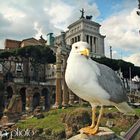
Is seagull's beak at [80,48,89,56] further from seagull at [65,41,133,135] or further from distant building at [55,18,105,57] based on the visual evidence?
distant building at [55,18,105,57]

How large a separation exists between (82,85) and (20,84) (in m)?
53.1

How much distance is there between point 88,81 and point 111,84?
57cm

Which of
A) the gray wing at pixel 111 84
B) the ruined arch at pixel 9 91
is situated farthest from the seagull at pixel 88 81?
the ruined arch at pixel 9 91

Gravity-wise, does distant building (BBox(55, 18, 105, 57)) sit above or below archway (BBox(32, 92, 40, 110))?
above

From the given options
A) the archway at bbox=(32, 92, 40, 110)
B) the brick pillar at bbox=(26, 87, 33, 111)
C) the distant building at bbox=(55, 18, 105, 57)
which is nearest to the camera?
the brick pillar at bbox=(26, 87, 33, 111)

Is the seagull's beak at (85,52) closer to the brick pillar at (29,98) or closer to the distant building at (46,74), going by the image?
the distant building at (46,74)

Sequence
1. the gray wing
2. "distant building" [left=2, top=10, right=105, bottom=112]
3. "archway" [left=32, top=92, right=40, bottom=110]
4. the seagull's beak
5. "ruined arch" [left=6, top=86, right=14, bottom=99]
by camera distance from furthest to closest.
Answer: "archway" [left=32, top=92, right=40, bottom=110] < "ruined arch" [left=6, top=86, right=14, bottom=99] < "distant building" [left=2, top=10, right=105, bottom=112] < the gray wing < the seagull's beak

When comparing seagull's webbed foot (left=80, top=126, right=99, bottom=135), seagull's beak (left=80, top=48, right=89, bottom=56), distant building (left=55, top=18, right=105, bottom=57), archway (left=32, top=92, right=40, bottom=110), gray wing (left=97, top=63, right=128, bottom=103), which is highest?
distant building (left=55, top=18, right=105, bottom=57)

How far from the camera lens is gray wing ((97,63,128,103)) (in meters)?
5.54

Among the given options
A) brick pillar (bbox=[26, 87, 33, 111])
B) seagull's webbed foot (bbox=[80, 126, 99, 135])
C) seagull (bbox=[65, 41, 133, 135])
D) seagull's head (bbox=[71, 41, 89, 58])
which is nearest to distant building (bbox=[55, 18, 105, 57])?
brick pillar (bbox=[26, 87, 33, 111])

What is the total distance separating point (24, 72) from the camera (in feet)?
222

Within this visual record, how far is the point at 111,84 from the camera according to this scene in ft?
18.6

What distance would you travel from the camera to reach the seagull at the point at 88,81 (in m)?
5.27

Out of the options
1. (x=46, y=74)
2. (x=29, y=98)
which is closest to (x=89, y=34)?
(x=46, y=74)
